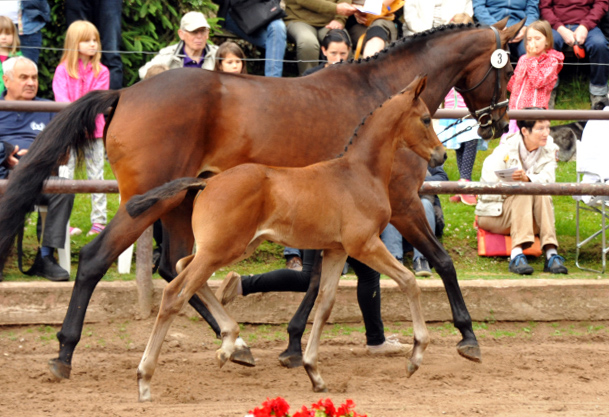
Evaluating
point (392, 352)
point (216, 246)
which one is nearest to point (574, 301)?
point (392, 352)

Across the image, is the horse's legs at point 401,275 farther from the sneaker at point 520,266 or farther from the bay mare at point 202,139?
the sneaker at point 520,266

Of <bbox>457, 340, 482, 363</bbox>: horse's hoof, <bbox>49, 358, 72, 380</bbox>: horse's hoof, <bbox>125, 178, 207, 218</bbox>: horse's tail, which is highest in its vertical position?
<bbox>125, 178, 207, 218</bbox>: horse's tail


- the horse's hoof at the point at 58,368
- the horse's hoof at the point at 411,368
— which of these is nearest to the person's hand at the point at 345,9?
the horse's hoof at the point at 411,368

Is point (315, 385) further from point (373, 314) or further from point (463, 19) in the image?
point (463, 19)

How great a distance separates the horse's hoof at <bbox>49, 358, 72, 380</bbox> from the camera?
4930mm

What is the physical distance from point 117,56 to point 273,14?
5.85 ft

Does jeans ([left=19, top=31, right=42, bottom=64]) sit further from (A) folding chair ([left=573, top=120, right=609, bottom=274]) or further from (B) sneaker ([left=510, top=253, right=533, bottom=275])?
(A) folding chair ([left=573, top=120, right=609, bottom=274])

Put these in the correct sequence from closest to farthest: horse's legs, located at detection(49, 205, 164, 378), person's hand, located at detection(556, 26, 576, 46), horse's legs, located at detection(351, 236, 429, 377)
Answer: horse's legs, located at detection(351, 236, 429, 377) → horse's legs, located at detection(49, 205, 164, 378) → person's hand, located at detection(556, 26, 576, 46)

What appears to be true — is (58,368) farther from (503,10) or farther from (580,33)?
(580,33)

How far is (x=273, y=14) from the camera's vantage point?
916 cm

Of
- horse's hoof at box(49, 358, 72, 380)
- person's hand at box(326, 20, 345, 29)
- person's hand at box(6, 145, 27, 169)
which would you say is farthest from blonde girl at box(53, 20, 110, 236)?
person's hand at box(326, 20, 345, 29)

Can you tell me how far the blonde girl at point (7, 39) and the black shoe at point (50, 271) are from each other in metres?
2.07

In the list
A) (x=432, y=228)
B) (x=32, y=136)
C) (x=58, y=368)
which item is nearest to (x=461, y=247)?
(x=432, y=228)

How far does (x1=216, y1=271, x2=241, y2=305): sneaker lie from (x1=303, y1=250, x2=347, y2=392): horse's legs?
2.24 ft
